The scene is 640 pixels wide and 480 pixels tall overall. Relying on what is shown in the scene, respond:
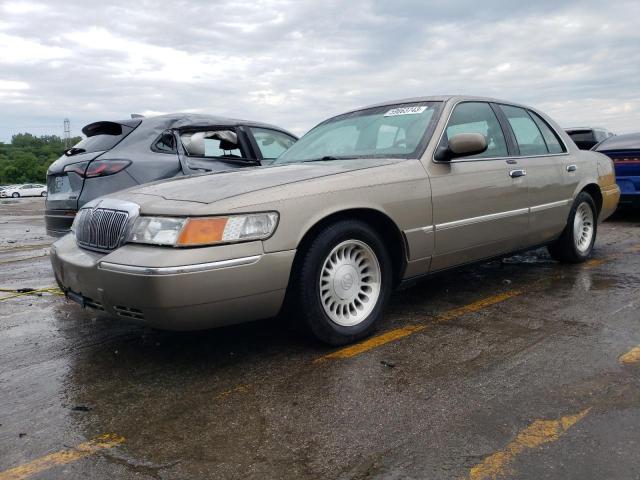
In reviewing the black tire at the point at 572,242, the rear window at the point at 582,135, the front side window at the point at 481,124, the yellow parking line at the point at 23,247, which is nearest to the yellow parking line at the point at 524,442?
the front side window at the point at 481,124

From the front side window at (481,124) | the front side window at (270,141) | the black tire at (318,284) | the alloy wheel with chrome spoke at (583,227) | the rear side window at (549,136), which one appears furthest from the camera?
the front side window at (270,141)

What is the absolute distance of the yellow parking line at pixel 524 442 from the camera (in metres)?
2.06

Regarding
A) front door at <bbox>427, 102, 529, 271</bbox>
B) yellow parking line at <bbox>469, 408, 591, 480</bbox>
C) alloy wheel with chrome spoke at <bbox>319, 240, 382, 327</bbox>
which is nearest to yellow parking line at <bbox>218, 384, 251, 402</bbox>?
alloy wheel with chrome spoke at <bbox>319, 240, 382, 327</bbox>

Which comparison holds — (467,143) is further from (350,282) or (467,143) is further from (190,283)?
(190,283)

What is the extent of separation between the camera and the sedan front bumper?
2814 mm

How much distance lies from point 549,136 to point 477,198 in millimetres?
1633

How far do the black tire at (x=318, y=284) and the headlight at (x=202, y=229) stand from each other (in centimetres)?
31

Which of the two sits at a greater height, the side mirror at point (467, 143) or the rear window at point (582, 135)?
the rear window at point (582, 135)

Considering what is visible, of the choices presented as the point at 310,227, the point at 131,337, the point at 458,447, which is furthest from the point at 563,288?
the point at 131,337

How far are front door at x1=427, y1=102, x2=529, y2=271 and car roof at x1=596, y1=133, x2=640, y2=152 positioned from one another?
4.92 meters

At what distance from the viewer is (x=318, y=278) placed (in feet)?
10.6

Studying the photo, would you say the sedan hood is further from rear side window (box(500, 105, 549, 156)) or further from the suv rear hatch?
the suv rear hatch

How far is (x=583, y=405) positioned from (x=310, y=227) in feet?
5.19

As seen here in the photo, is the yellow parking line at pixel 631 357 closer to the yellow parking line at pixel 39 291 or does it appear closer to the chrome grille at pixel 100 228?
the chrome grille at pixel 100 228
